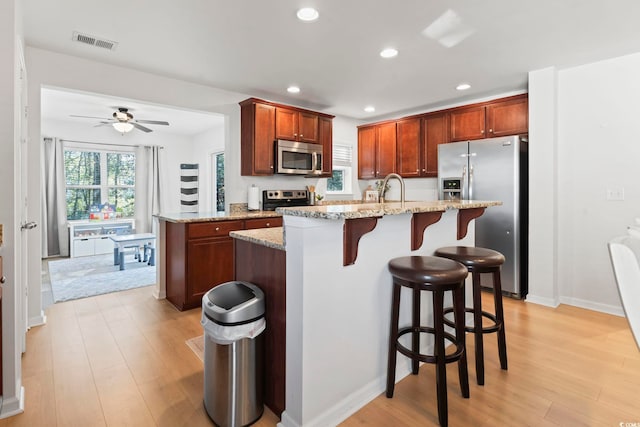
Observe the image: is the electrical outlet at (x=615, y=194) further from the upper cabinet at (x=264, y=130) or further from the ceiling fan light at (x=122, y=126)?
the ceiling fan light at (x=122, y=126)

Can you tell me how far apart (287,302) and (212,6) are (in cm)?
201

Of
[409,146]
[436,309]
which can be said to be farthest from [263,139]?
[436,309]

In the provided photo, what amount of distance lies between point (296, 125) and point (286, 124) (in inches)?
6.4

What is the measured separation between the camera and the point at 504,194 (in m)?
3.66

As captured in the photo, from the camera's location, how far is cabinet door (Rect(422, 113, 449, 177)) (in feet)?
14.9

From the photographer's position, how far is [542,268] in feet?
11.3

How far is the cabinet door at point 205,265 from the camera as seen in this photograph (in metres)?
3.26

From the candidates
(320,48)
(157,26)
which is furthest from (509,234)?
(157,26)

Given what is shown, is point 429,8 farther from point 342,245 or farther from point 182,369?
point 182,369

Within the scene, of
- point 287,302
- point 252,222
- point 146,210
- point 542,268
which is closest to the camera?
point 287,302

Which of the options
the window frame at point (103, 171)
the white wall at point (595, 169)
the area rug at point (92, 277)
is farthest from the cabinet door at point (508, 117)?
the window frame at point (103, 171)

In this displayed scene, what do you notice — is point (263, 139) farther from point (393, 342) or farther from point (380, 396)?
point (380, 396)

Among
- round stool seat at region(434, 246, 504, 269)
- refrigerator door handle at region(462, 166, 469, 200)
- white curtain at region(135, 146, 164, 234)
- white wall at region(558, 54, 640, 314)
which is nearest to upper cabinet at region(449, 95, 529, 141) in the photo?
white wall at region(558, 54, 640, 314)

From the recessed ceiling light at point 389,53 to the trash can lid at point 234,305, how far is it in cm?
234
